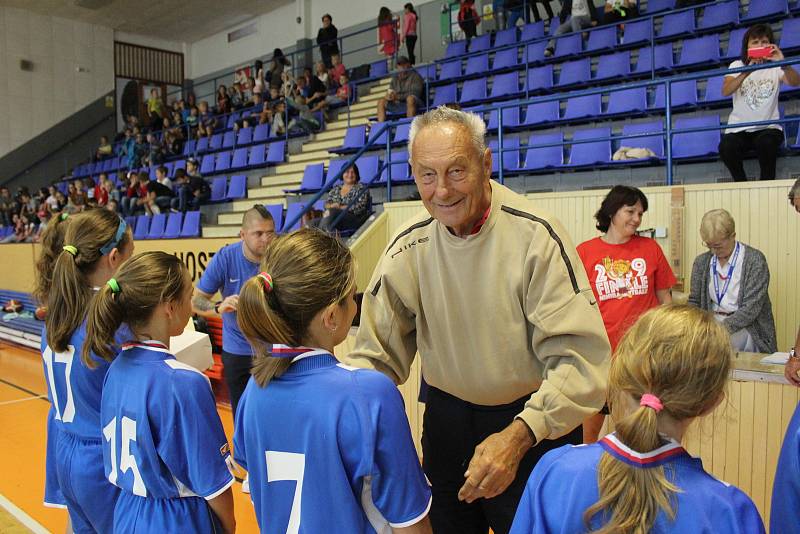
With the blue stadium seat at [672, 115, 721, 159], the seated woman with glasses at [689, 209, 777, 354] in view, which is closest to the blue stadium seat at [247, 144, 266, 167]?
the blue stadium seat at [672, 115, 721, 159]

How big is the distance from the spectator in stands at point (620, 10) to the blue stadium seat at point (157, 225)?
7.58m

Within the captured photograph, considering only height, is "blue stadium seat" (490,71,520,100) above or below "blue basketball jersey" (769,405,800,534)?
above

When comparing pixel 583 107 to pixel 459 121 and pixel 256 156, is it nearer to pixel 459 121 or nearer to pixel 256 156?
pixel 256 156

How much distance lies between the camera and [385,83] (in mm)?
12367

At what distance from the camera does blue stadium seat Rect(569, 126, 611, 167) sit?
6.91 m

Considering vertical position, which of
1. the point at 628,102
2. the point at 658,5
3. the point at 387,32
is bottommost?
the point at 628,102

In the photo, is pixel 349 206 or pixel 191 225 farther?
pixel 191 225

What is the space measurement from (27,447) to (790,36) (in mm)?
8130

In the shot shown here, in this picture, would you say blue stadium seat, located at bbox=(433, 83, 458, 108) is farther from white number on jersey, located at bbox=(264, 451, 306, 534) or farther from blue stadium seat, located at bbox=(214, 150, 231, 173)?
white number on jersey, located at bbox=(264, 451, 306, 534)

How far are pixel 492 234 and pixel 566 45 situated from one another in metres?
8.22

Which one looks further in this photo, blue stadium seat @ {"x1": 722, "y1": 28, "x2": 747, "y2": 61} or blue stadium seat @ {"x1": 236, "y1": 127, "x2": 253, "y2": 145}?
blue stadium seat @ {"x1": 236, "y1": 127, "x2": 253, "y2": 145}

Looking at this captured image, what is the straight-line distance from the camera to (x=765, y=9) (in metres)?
7.71

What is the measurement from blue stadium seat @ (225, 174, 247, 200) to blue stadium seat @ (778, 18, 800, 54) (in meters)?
8.26

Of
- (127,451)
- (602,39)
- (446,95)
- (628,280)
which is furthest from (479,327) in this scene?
(446,95)
